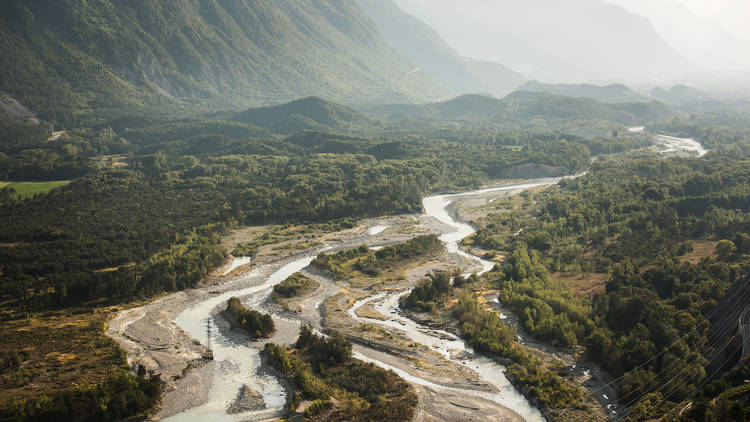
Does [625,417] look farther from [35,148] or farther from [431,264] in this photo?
[35,148]

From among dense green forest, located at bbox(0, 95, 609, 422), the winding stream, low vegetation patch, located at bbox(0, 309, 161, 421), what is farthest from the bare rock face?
dense green forest, located at bbox(0, 95, 609, 422)

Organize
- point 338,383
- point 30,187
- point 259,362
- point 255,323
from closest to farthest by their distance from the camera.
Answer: point 338,383 < point 259,362 < point 255,323 < point 30,187

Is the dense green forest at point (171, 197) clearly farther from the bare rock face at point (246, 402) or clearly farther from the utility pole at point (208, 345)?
the bare rock face at point (246, 402)

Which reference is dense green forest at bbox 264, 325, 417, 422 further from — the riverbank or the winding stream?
the winding stream

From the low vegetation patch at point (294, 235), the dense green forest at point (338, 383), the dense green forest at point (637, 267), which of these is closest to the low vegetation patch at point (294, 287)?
the dense green forest at point (338, 383)

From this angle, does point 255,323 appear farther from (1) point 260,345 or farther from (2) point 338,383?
(2) point 338,383

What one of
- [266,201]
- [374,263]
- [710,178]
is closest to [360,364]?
[374,263]

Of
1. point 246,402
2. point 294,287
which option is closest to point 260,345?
point 246,402
